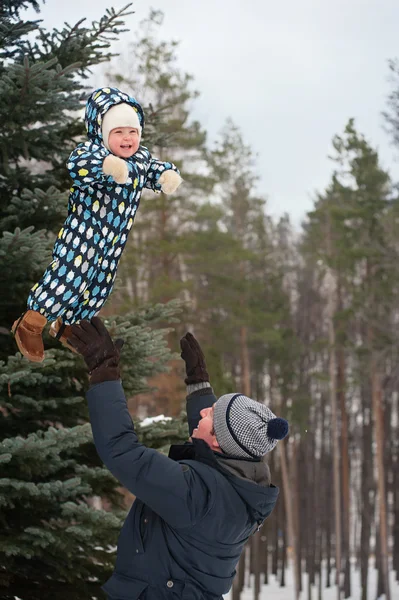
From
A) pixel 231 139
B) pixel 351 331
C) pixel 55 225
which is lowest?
pixel 55 225

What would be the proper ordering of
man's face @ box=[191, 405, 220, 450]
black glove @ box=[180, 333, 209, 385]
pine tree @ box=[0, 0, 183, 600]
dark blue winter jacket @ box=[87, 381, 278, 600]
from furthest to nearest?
pine tree @ box=[0, 0, 183, 600] → black glove @ box=[180, 333, 209, 385] → man's face @ box=[191, 405, 220, 450] → dark blue winter jacket @ box=[87, 381, 278, 600]

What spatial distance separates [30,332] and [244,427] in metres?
1.05

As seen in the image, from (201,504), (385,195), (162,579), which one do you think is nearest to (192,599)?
(162,579)

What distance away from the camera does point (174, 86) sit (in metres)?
18.5

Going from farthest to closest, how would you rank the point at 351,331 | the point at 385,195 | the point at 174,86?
the point at 351,331
the point at 385,195
the point at 174,86

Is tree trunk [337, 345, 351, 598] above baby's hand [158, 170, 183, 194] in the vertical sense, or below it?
above

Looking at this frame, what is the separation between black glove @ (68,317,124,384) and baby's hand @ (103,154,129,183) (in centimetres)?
60

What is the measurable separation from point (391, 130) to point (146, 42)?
6706mm

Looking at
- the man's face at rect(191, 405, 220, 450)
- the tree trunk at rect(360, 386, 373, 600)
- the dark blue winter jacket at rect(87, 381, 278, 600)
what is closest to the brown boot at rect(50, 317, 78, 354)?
the dark blue winter jacket at rect(87, 381, 278, 600)

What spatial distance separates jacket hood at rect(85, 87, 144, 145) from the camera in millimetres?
3104

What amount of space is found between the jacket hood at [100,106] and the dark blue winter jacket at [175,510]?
3.63 feet

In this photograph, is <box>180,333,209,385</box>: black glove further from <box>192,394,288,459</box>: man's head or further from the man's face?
<box>192,394,288,459</box>: man's head

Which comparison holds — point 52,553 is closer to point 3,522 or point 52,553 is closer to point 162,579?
point 3,522

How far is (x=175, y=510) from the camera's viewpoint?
279cm
